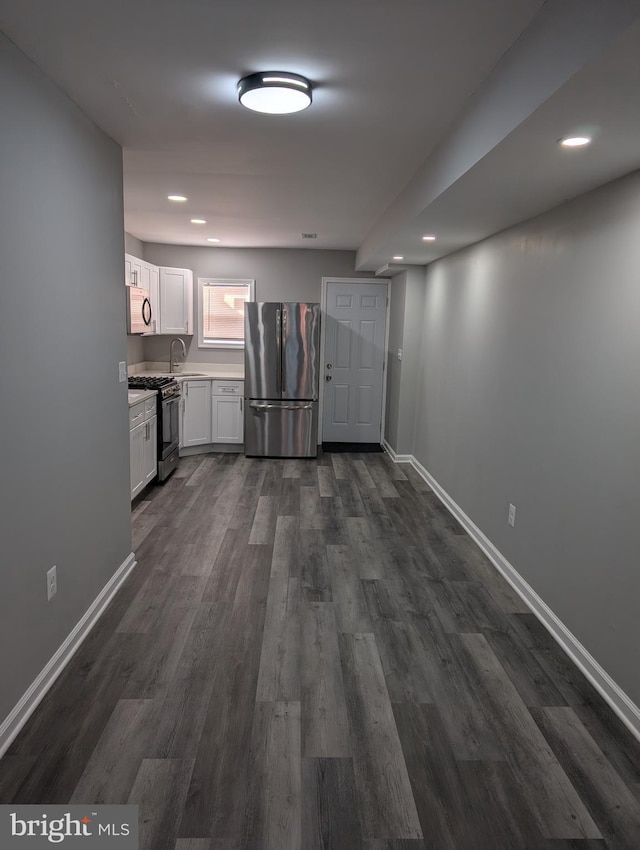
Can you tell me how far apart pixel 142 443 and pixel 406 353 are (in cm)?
298

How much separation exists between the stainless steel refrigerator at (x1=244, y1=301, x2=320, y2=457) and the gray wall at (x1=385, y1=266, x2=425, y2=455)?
93 cm

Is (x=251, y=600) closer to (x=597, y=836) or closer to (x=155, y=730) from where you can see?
(x=155, y=730)

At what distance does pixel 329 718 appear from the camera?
2209mm

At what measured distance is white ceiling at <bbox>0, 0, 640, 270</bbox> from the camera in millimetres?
1644

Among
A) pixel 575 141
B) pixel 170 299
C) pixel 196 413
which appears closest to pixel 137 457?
pixel 196 413

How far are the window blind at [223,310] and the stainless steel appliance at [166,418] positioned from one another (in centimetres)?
135

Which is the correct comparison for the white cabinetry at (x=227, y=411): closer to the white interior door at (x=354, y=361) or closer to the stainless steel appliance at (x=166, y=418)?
the stainless steel appliance at (x=166, y=418)

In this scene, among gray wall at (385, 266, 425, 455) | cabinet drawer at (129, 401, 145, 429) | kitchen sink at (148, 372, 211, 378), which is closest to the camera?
cabinet drawer at (129, 401, 145, 429)

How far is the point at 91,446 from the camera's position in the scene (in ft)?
9.10

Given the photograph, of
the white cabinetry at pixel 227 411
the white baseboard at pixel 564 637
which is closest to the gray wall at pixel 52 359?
the white baseboard at pixel 564 637

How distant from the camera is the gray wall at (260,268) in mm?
6848

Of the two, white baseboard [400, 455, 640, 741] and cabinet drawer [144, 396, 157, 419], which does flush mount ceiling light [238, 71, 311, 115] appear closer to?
white baseboard [400, 455, 640, 741]

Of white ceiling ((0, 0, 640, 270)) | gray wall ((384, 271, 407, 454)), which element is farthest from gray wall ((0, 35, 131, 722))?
gray wall ((384, 271, 407, 454))

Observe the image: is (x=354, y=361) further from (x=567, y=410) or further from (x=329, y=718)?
(x=329, y=718)
